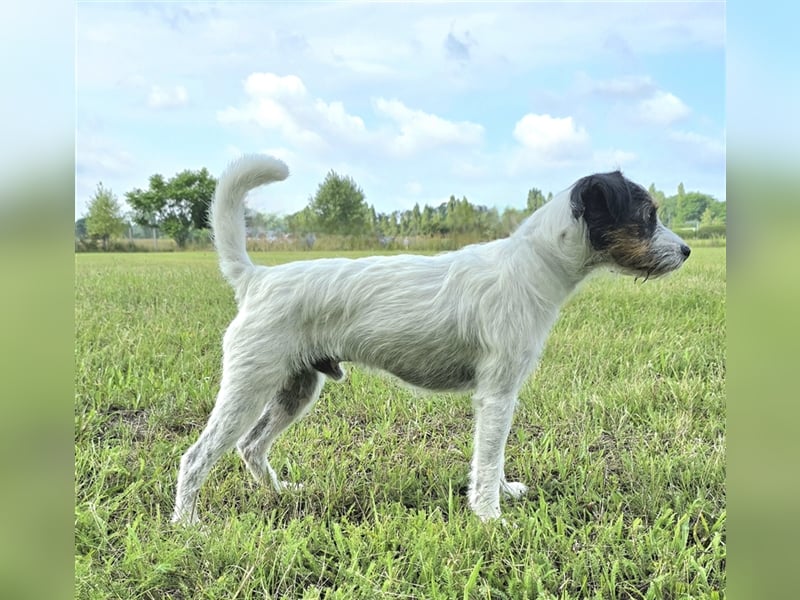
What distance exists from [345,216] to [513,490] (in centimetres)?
134

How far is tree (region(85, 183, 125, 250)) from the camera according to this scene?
3.03 meters

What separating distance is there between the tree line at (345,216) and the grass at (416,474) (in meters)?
0.16

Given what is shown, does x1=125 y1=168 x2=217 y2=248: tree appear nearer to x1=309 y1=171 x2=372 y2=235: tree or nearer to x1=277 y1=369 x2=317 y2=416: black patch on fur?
x1=309 y1=171 x2=372 y2=235: tree

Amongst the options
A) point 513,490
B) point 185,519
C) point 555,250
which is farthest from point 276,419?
point 555,250

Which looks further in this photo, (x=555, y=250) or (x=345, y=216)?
(x=345, y=216)

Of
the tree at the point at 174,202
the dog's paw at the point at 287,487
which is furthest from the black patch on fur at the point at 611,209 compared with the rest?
the tree at the point at 174,202

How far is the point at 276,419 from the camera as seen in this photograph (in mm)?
1931

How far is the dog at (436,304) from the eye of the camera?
1.65 m

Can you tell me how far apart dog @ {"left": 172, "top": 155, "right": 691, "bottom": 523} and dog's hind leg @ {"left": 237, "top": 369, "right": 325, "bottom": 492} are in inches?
6.4

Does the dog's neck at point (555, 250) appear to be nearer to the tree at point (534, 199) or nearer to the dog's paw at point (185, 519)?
the tree at point (534, 199)

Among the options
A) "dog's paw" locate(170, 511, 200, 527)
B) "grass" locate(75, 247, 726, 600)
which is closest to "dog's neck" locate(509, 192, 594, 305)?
"grass" locate(75, 247, 726, 600)

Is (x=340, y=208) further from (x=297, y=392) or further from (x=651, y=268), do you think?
(x=651, y=268)
